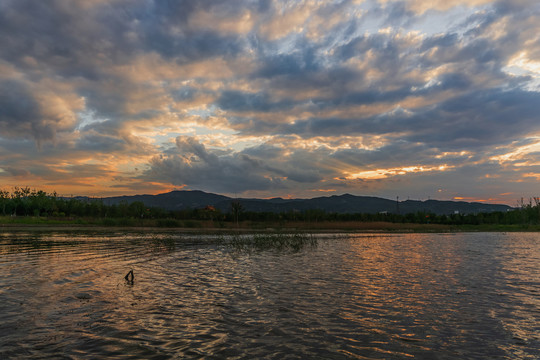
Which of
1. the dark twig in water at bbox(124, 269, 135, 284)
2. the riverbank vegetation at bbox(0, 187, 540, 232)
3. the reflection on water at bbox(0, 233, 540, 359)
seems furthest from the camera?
the riverbank vegetation at bbox(0, 187, 540, 232)

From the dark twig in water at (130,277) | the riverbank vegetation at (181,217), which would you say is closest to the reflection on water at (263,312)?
the dark twig in water at (130,277)

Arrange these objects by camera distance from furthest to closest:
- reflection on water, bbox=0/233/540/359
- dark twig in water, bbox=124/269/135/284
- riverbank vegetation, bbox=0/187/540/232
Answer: riverbank vegetation, bbox=0/187/540/232, dark twig in water, bbox=124/269/135/284, reflection on water, bbox=0/233/540/359

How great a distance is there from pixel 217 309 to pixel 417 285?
12.2 m

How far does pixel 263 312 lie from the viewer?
13297 mm

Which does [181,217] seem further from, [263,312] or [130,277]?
[263,312]

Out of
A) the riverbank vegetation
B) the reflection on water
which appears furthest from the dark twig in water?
the riverbank vegetation

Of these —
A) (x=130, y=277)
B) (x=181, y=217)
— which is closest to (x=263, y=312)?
(x=130, y=277)

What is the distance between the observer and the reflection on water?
9508mm

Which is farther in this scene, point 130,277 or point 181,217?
point 181,217

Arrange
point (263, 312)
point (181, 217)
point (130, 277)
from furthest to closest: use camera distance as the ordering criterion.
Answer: point (181, 217)
point (130, 277)
point (263, 312)

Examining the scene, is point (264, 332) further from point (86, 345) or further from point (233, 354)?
point (86, 345)

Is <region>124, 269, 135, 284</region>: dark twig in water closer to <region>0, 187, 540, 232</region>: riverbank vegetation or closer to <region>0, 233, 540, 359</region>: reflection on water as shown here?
<region>0, 233, 540, 359</region>: reflection on water

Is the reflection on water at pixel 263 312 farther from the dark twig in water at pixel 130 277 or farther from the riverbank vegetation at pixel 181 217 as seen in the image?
the riverbank vegetation at pixel 181 217

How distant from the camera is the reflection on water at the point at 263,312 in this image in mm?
9508
